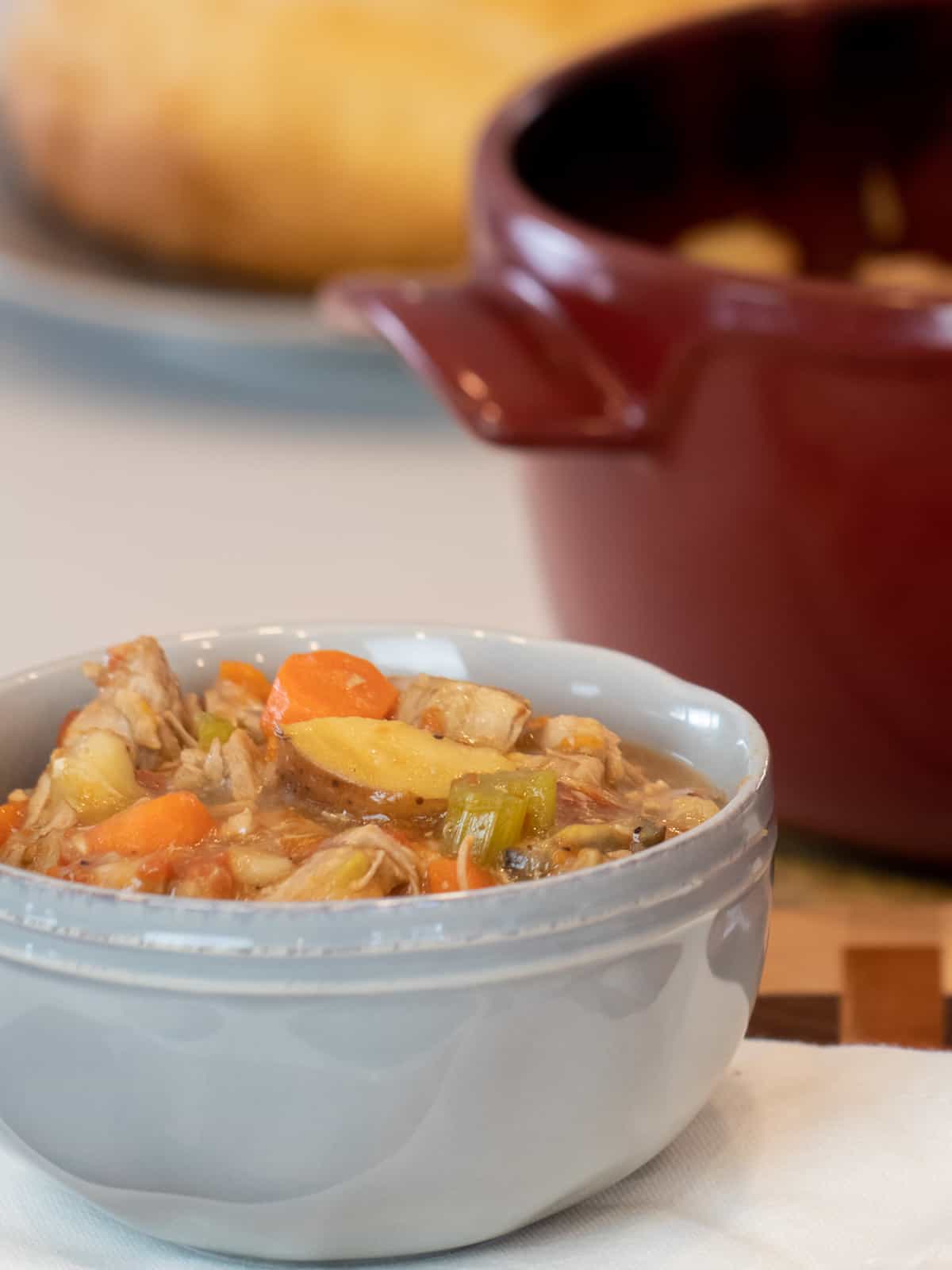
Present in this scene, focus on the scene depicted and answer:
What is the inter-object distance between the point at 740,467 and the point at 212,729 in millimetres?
476

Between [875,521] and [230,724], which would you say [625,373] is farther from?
[230,724]

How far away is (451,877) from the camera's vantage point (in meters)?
0.74

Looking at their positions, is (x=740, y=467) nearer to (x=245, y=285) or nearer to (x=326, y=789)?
(x=326, y=789)

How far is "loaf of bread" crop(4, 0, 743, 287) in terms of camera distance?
2436 mm

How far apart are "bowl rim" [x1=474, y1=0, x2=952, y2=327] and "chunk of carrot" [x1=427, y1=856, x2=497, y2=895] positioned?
21.8 inches

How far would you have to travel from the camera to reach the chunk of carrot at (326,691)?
86 cm

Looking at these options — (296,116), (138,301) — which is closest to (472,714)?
(138,301)

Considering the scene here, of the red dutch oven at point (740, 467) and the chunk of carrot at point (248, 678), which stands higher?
the chunk of carrot at point (248, 678)

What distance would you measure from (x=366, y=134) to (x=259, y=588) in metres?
0.63

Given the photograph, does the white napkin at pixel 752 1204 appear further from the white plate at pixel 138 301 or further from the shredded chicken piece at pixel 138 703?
the white plate at pixel 138 301

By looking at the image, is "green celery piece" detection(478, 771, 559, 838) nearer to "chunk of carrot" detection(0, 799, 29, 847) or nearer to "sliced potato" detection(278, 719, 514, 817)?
"sliced potato" detection(278, 719, 514, 817)

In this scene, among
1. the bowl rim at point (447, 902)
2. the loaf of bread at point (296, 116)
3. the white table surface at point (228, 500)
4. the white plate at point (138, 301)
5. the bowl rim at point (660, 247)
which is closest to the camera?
the bowl rim at point (447, 902)

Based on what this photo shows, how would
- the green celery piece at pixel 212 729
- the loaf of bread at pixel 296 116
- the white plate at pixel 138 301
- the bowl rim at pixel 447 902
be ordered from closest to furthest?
the bowl rim at pixel 447 902 < the green celery piece at pixel 212 729 < the white plate at pixel 138 301 < the loaf of bread at pixel 296 116

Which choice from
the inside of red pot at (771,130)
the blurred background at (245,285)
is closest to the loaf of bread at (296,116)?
the blurred background at (245,285)
